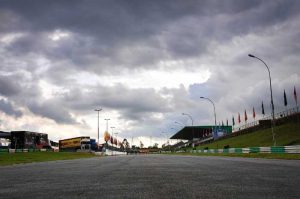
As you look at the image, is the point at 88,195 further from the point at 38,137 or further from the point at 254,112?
the point at 254,112

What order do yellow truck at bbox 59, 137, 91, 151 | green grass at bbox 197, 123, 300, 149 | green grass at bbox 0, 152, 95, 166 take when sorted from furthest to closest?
yellow truck at bbox 59, 137, 91, 151 < green grass at bbox 197, 123, 300, 149 < green grass at bbox 0, 152, 95, 166

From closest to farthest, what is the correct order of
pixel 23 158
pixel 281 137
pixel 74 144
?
pixel 23 158 → pixel 281 137 → pixel 74 144

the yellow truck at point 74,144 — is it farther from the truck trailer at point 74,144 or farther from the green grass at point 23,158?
the green grass at point 23,158

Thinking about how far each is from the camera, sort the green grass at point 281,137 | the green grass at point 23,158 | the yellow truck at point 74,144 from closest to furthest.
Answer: the green grass at point 23,158 → the green grass at point 281,137 → the yellow truck at point 74,144

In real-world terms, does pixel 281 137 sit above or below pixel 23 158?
above

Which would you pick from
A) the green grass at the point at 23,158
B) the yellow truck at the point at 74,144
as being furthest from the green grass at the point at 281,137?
the yellow truck at the point at 74,144

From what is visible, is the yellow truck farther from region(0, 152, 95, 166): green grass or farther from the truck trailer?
region(0, 152, 95, 166): green grass

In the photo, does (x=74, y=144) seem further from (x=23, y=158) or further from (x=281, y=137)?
(x=23, y=158)

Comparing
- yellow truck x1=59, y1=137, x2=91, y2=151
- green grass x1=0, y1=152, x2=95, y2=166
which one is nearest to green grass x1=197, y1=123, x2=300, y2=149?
green grass x1=0, y1=152, x2=95, y2=166

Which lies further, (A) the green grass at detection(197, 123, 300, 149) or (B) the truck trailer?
(B) the truck trailer

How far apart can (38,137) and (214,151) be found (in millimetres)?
34327

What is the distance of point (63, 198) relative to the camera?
667 centimetres

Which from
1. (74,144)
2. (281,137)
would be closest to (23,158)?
(281,137)

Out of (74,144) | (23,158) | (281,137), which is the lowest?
(23,158)
